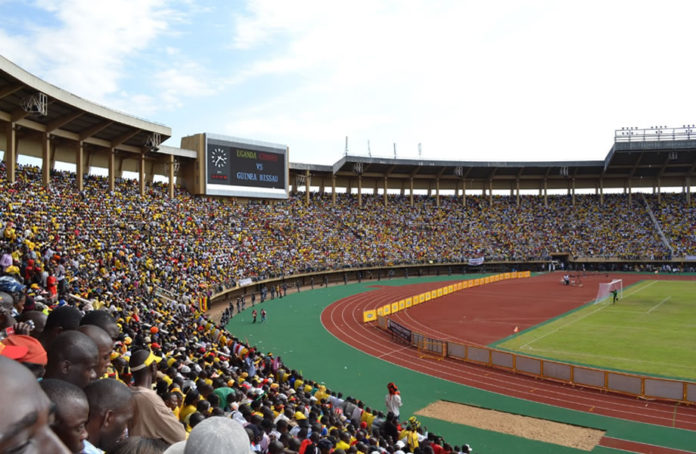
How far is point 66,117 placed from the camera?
35000 millimetres

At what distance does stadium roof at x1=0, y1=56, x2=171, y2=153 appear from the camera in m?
28.3

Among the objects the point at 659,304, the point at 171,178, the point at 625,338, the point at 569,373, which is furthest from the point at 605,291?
the point at 171,178

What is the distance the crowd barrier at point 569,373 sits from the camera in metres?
17.5

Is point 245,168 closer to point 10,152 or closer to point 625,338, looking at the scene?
point 10,152

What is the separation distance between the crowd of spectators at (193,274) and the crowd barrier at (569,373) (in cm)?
732

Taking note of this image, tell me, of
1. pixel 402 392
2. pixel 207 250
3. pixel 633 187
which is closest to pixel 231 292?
pixel 207 250

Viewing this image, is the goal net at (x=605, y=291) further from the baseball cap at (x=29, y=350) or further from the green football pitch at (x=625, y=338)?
the baseball cap at (x=29, y=350)

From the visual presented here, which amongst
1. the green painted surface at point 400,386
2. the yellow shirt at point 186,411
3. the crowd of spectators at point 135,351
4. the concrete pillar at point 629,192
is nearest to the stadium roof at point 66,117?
the crowd of spectators at point 135,351

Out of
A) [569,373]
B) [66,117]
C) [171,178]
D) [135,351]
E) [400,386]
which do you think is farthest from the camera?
[171,178]

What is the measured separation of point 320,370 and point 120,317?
9.35m

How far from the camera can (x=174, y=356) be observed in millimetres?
12445

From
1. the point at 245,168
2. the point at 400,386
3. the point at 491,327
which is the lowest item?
the point at 400,386

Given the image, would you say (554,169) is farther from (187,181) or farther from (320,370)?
(320,370)

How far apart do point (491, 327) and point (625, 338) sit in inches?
290
